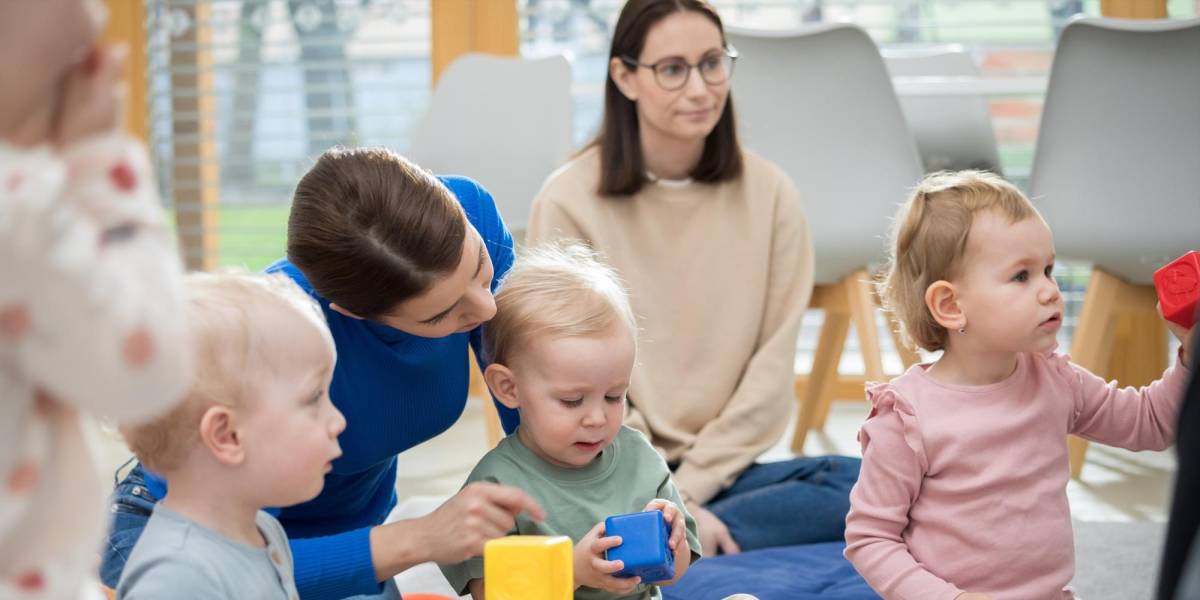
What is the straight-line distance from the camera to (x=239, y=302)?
1155 mm

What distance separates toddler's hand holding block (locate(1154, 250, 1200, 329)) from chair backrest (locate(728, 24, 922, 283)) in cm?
137

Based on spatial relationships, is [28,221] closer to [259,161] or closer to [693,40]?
[693,40]

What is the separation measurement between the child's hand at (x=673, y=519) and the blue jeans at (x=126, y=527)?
351mm

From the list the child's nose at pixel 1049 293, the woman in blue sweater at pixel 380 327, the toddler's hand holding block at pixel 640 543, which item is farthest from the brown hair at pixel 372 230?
the child's nose at pixel 1049 293

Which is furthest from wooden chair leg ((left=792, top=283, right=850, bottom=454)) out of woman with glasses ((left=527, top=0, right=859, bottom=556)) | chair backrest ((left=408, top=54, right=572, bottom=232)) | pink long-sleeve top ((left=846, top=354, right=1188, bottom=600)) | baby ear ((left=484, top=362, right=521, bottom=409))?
baby ear ((left=484, top=362, right=521, bottom=409))

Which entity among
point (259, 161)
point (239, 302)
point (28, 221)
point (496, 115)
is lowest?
point (259, 161)

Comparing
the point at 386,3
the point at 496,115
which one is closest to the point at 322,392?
the point at 496,115

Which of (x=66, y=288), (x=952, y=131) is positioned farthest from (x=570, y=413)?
(x=952, y=131)

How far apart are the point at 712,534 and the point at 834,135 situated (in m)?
1.15

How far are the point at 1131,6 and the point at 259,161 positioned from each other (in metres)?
2.67

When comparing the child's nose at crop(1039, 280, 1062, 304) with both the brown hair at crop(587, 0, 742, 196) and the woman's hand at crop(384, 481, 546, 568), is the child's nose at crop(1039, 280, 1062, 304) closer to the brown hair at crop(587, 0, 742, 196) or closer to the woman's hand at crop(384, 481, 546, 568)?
the woman's hand at crop(384, 481, 546, 568)

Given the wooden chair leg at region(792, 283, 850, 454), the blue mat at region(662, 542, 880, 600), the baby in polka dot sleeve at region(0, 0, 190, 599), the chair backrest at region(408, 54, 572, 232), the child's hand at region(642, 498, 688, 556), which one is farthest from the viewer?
the chair backrest at region(408, 54, 572, 232)

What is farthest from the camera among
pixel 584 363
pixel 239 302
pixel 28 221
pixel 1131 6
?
pixel 1131 6

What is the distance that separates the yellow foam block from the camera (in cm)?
114
